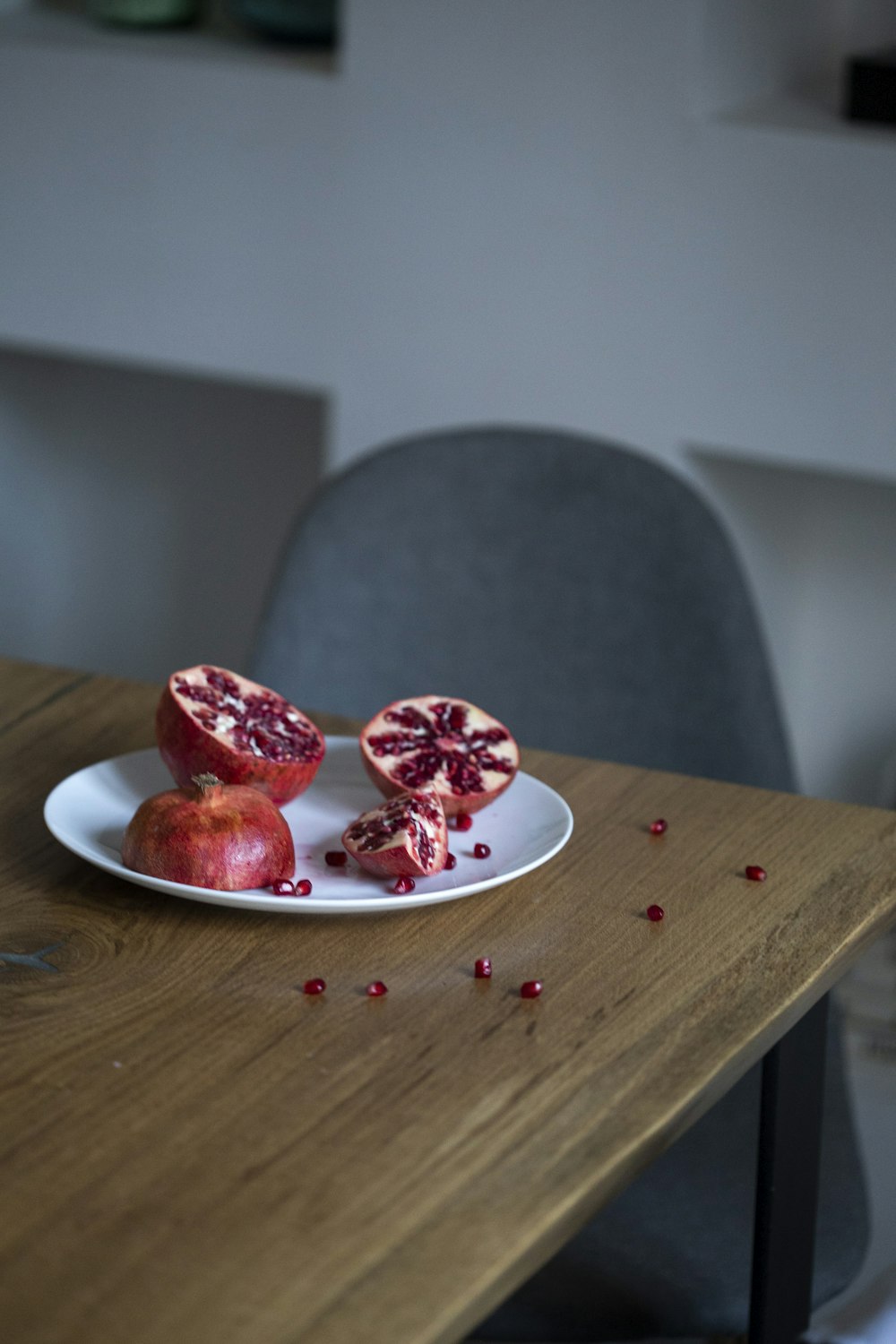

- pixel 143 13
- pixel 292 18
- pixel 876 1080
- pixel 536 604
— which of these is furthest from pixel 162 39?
pixel 876 1080

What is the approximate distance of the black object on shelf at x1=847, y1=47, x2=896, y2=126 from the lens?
5.37 ft

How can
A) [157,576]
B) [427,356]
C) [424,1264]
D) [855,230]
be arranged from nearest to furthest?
[424,1264] → [855,230] → [427,356] → [157,576]

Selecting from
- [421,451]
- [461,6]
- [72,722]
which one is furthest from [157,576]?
[72,722]

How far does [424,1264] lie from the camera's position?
1.72ft

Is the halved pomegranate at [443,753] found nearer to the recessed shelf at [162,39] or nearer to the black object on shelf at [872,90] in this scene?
the black object on shelf at [872,90]

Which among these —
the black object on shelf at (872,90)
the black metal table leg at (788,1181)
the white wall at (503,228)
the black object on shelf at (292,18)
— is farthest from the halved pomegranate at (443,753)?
the black object on shelf at (292,18)

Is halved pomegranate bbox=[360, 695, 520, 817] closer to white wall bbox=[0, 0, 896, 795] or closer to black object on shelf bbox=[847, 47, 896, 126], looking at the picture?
white wall bbox=[0, 0, 896, 795]

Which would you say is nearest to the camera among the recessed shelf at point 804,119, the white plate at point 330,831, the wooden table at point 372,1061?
the wooden table at point 372,1061

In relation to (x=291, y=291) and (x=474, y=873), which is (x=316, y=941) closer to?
(x=474, y=873)

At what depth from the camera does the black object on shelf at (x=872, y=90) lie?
1.64m

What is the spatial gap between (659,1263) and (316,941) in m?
0.36

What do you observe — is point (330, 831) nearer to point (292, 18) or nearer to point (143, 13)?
point (292, 18)

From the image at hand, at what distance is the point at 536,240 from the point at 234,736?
1.10m

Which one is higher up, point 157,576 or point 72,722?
point 72,722
